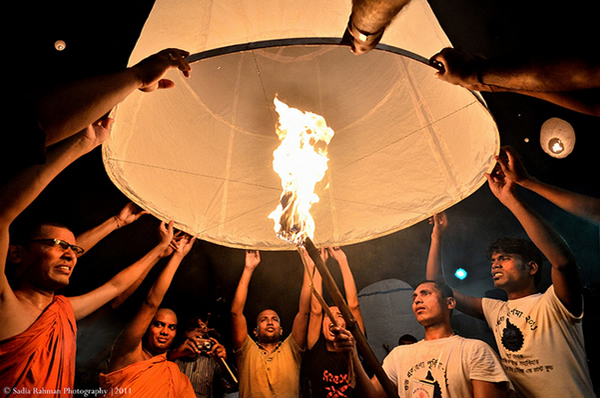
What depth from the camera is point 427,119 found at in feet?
Answer: 7.95

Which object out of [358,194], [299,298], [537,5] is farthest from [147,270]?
[537,5]

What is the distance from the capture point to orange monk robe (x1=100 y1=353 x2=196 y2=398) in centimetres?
326

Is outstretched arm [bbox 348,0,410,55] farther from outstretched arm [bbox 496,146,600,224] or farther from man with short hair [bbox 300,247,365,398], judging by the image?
man with short hair [bbox 300,247,365,398]

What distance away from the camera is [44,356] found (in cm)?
251

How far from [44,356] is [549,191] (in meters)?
3.70

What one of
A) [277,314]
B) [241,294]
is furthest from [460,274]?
[241,294]

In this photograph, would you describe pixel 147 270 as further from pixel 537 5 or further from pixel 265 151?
pixel 537 5

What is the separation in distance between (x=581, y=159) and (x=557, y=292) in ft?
3.26

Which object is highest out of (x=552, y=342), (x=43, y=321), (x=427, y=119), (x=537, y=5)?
(x=537, y=5)

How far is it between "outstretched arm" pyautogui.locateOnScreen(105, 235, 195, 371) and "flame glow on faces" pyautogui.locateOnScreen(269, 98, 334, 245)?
171 cm

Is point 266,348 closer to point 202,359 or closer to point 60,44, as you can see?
point 202,359

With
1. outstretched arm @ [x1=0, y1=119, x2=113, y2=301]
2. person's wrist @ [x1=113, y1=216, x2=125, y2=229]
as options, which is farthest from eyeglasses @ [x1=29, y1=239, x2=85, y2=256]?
outstretched arm @ [x1=0, y1=119, x2=113, y2=301]

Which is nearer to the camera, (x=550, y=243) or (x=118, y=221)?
(x=550, y=243)

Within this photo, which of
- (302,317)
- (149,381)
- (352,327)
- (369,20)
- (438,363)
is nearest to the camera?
(369,20)
